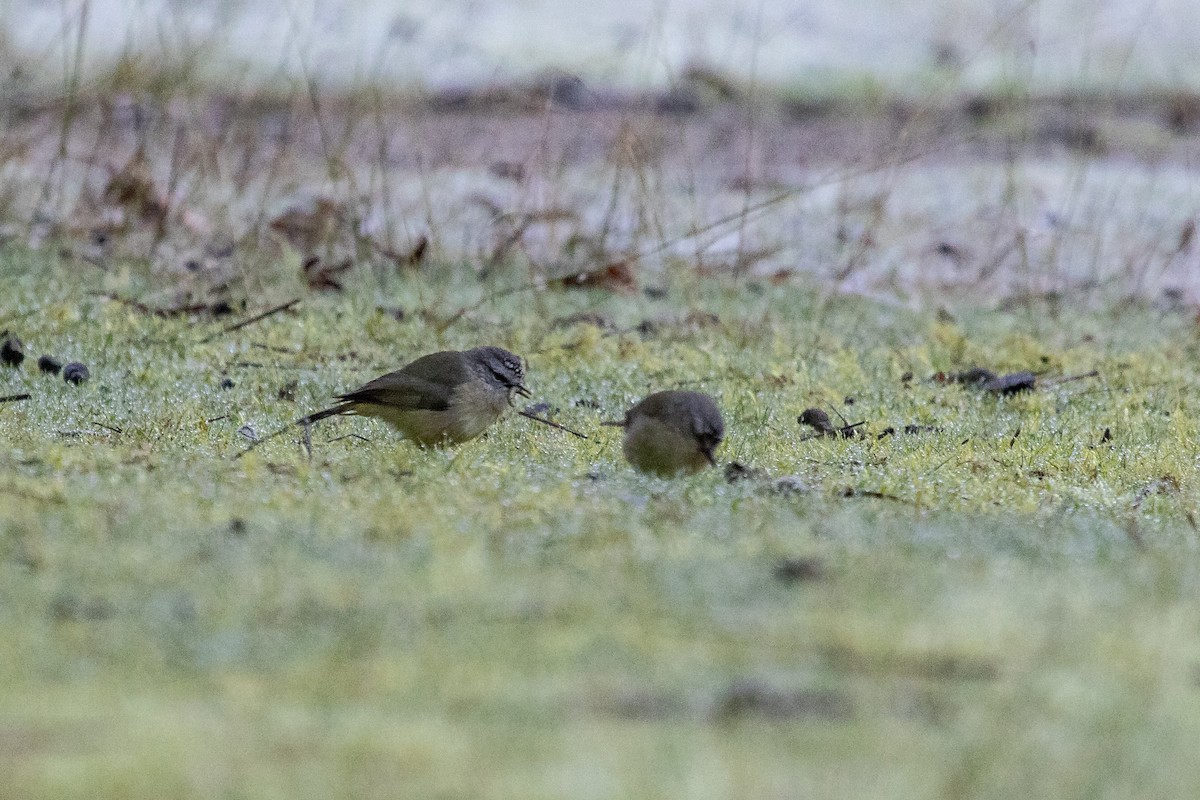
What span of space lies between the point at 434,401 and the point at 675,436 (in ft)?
2.36

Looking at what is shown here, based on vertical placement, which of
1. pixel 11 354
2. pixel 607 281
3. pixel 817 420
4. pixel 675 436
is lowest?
pixel 607 281

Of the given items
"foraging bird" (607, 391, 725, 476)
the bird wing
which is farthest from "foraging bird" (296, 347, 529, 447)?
"foraging bird" (607, 391, 725, 476)

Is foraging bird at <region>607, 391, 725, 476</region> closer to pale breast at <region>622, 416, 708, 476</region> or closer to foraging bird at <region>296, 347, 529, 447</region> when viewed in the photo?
pale breast at <region>622, 416, 708, 476</region>

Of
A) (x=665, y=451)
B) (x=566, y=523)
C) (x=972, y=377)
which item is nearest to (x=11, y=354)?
(x=665, y=451)

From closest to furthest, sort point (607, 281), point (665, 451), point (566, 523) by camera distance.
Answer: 1. point (566, 523)
2. point (665, 451)
3. point (607, 281)

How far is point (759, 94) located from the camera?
1291 centimetres

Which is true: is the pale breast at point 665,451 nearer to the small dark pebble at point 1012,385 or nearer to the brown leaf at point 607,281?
the small dark pebble at point 1012,385

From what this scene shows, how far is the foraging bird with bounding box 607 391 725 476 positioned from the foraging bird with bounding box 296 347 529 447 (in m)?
0.53

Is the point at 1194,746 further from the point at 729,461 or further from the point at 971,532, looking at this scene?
the point at 729,461

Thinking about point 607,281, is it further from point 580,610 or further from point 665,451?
point 580,610

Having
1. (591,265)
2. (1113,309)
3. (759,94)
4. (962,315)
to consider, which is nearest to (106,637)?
(591,265)

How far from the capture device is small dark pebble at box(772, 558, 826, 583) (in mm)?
2723

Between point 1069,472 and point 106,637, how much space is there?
2594 millimetres

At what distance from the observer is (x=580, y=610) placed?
2.50 meters
